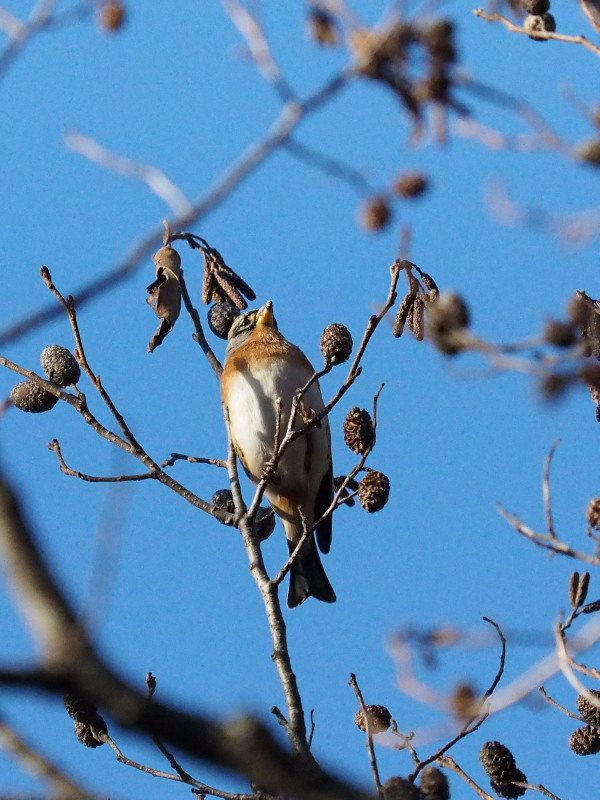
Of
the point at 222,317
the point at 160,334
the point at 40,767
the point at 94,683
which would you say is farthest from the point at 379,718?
the point at 94,683

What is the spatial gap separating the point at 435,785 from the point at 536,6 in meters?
2.48

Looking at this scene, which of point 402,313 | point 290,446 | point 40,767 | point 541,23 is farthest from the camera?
point 290,446

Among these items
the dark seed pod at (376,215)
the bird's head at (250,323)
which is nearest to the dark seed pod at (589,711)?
the dark seed pod at (376,215)

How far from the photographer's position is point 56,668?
796 millimetres

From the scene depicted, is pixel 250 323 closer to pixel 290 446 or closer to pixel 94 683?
pixel 290 446

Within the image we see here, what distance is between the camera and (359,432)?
3.57 metres

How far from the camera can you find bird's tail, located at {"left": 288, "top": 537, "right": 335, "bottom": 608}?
16.0 feet

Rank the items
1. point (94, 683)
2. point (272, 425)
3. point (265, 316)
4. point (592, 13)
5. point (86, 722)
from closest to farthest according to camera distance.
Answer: point (94, 683) < point (592, 13) < point (86, 722) < point (272, 425) < point (265, 316)

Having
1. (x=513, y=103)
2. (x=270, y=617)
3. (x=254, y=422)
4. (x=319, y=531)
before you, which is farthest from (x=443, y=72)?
(x=319, y=531)

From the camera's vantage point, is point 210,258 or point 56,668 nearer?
point 56,668

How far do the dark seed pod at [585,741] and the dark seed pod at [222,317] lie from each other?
7.21ft

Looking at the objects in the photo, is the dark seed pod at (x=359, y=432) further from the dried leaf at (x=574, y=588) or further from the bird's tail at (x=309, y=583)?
the bird's tail at (x=309, y=583)

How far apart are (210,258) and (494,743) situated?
2.24 metres

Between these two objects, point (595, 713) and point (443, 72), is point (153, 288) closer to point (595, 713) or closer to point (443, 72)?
point (443, 72)
